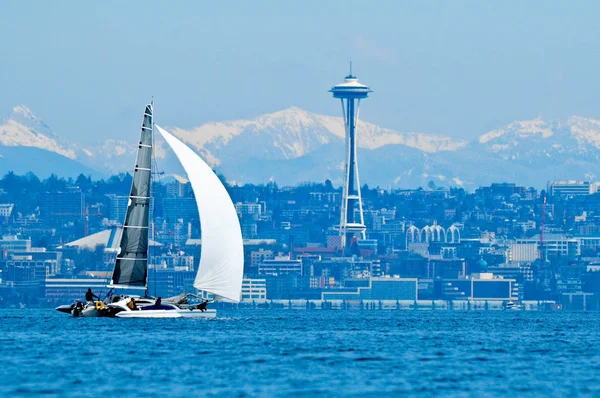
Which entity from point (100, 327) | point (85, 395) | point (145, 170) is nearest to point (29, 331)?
point (100, 327)

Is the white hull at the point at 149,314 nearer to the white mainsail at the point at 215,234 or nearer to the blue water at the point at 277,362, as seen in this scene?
the blue water at the point at 277,362

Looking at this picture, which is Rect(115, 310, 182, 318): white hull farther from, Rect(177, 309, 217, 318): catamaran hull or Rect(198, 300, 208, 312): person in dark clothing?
Rect(198, 300, 208, 312): person in dark clothing

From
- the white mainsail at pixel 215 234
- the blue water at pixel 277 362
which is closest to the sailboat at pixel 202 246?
the white mainsail at pixel 215 234

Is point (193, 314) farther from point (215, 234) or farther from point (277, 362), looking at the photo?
point (277, 362)

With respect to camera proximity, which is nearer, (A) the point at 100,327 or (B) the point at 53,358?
(B) the point at 53,358

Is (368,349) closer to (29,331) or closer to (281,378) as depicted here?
(281,378)
